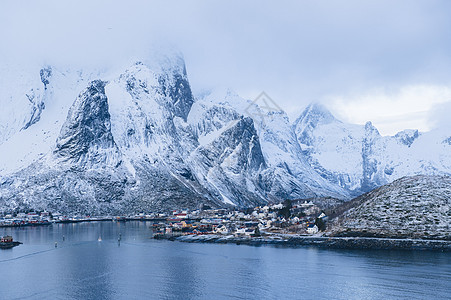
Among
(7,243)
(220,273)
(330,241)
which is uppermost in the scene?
(7,243)

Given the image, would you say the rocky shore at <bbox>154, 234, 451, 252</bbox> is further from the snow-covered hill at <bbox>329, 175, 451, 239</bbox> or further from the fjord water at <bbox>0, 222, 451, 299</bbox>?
the fjord water at <bbox>0, 222, 451, 299</bbox>

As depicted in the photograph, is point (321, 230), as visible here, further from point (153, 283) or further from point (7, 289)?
point (7, 289)

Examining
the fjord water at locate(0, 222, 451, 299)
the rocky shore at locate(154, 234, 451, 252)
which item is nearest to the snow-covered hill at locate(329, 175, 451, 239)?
the rocky shore at locate(154, 234, 451, 252)

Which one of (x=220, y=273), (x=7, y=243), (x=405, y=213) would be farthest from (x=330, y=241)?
(x=7, y=243)

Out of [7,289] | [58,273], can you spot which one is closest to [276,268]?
[58,273]

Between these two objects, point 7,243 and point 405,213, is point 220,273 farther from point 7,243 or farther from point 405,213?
point 7,243
